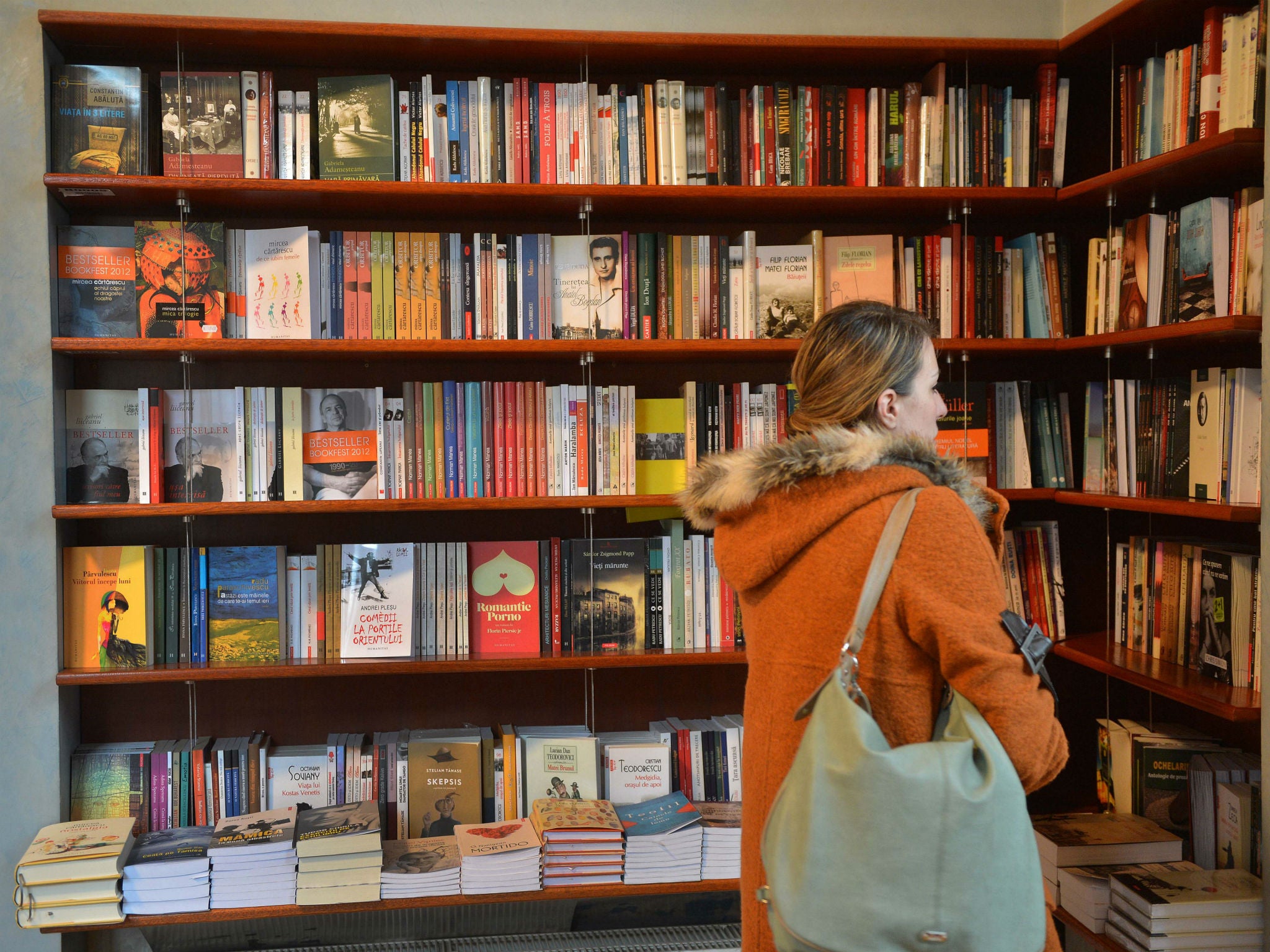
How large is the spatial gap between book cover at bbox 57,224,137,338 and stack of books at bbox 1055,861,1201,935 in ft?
8.09

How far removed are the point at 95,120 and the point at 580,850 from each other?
2.03 m

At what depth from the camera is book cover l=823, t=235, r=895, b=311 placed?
2330 mm

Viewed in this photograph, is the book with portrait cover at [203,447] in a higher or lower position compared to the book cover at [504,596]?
higher

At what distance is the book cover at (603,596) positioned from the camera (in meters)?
2.30

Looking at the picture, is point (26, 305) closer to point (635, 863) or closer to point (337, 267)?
point (337, 267)

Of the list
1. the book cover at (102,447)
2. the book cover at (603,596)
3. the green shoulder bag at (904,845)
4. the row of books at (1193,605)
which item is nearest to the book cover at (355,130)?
the book cover at (102,447)

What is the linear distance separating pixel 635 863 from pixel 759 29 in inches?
82.6

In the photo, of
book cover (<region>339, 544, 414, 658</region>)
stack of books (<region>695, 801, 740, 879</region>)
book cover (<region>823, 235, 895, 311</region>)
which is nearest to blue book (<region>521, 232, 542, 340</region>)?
book cover (<region>339, 544, 414, 658</region>)

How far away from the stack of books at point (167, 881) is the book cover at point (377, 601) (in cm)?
54

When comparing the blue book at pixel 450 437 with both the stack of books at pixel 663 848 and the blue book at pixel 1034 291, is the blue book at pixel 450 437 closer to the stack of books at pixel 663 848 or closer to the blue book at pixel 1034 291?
the stack of books at pixel 663 848

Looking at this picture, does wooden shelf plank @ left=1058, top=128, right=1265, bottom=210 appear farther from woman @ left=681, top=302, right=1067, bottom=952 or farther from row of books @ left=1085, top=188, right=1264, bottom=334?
woman @ left=681, top=302, right=1067, bottom=952

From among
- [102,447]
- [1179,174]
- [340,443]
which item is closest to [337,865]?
[340,443]

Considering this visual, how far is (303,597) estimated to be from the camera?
2256 mm

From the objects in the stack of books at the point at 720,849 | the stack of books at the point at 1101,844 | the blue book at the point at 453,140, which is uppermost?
the blue book at the point at 453,140
